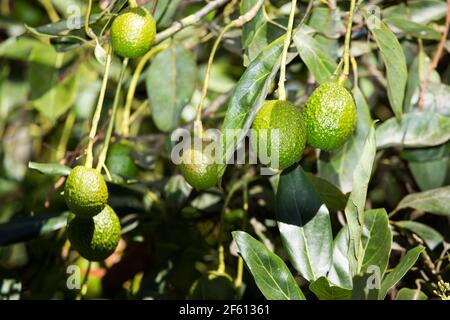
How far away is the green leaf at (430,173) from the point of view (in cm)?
125

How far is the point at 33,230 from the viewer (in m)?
1.22

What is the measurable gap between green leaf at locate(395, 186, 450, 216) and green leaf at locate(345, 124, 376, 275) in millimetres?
243

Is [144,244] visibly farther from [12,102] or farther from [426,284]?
[12,102]

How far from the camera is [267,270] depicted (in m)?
0.93

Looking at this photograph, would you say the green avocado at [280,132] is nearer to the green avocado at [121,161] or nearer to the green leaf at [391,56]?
the green leaf at [391,56]

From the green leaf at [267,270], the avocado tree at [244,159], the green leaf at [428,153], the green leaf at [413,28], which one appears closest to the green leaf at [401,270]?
the avocado tree at [244,159]

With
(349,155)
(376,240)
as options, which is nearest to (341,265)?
(376,240)

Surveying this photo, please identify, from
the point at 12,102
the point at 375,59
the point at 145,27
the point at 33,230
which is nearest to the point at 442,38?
the point at 375,59

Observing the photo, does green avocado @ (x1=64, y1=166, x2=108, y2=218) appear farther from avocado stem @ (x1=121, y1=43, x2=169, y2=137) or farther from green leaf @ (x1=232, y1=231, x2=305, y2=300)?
avocado stem @ (x1=121, y1=43, x2=169, y2=137)

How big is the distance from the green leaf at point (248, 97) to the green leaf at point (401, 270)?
0.87ft

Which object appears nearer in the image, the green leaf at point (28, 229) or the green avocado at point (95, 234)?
the green avocado at point (95, 234)

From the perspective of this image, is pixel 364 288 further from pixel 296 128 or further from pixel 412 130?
pixel 412 130

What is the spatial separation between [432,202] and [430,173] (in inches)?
4.6

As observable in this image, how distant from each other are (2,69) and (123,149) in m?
0.70
